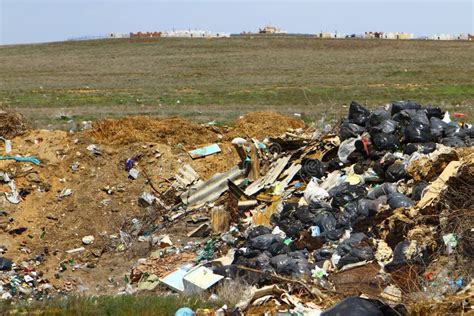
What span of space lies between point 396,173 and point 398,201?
1.00 metres

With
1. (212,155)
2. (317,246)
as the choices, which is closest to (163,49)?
(212,155)

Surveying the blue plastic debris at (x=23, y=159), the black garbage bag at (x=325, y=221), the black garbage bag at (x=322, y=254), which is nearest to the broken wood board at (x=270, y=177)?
the black garbage bag at (x=325, y=221)

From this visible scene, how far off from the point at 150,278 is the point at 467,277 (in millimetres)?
3759

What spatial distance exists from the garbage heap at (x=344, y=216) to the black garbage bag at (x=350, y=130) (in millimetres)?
17

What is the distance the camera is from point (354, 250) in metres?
7.56

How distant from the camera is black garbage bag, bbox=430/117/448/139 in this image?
10062 millimetres

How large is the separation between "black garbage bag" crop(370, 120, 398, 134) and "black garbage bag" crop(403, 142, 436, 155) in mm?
387

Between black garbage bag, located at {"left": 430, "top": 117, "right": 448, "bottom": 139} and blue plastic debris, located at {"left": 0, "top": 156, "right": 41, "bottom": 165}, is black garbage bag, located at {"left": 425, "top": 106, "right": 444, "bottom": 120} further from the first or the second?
blue plastic debris, located at {"left": 0, "top": 156, "right": 41, "bottom": 165}

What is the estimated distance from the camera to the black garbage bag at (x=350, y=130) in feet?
34.7

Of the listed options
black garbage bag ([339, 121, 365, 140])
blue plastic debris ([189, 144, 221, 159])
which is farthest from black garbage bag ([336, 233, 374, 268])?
blue plastic debris ([189, 144, 221, 159])

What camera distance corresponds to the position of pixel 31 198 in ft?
35.3

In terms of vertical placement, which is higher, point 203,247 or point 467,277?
point 467,277

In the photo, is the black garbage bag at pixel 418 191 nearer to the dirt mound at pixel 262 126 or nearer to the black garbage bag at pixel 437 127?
the black garbage bag at pixel 437 127

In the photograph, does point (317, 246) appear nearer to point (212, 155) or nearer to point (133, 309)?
point (133, 309)
